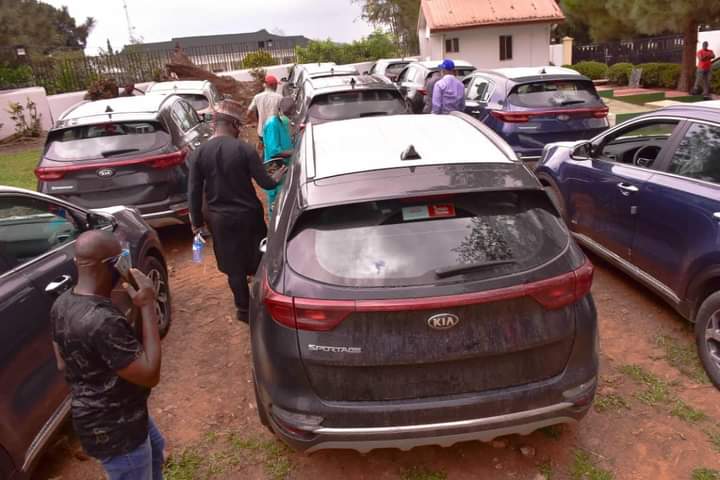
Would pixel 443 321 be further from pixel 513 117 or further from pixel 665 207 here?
pixel 513 117

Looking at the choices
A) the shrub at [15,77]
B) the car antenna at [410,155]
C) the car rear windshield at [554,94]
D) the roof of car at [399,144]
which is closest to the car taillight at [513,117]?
the car rear windshield at [554,94]

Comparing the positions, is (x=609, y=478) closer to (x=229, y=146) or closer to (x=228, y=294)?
(x=229, y=146)

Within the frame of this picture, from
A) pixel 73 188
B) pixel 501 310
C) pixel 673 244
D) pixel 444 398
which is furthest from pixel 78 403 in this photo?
pixel 73 188

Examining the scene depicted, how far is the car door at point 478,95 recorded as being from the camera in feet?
28.9

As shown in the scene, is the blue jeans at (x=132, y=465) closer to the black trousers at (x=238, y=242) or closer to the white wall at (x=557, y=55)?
the black trousers at (x=238, y=242)

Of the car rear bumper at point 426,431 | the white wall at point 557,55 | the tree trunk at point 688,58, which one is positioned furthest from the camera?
the white wall at point 557,55

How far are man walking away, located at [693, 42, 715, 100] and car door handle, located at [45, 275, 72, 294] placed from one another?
19.0 metres

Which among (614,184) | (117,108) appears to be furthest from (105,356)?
(117,108)

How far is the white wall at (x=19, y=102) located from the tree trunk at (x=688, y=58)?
19759 mm

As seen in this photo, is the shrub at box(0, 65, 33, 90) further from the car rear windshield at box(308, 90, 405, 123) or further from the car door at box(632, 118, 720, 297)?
the car door at box(632, 118, 720, 297)

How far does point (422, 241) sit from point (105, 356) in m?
1.43

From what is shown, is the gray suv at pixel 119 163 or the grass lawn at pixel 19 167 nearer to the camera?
the gray suv at pixel 119 163

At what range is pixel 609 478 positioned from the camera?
10.0ft

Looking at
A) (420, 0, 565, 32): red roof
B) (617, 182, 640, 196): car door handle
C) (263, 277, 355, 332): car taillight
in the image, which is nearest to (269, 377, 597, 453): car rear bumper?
(263, 277, 355, 332): car taillight
